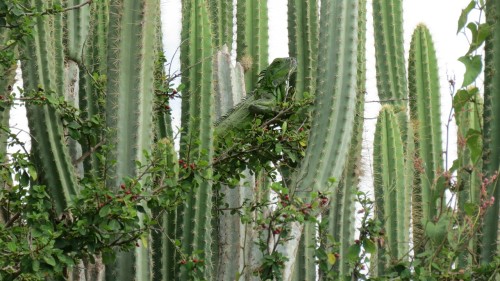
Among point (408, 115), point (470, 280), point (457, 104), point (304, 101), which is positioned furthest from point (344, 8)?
point (457, 104)

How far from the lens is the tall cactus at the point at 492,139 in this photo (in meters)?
5.46

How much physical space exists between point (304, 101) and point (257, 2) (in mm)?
1814

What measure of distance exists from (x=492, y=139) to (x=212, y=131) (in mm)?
2234

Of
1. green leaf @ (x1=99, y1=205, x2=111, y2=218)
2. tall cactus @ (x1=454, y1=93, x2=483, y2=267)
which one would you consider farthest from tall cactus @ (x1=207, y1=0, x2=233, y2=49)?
green leaf @ (x1=99, y1=205, x2=111, y2=218)

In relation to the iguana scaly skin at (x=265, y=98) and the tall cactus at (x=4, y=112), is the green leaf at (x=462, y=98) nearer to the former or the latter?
the tall cactus at (x=4, y=112)

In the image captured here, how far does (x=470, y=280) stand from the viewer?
5668mm

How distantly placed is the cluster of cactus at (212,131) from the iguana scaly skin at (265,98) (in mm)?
183

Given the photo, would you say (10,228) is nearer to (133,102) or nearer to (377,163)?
(133,102)

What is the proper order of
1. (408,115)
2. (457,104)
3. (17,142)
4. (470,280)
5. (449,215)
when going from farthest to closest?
(408,115) < (17,142) < (470,280) < (449,215) < (457,104)

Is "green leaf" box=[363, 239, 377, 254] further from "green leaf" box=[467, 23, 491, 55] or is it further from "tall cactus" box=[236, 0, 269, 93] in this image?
"tall cactus" box=[236, 0, 269, 93]

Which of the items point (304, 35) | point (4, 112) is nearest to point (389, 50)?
point (304, 35)

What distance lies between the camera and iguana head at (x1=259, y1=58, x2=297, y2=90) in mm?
7961

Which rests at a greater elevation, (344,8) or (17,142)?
(344,8)

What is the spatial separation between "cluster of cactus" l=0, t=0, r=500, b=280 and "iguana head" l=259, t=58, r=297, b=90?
0.20m
